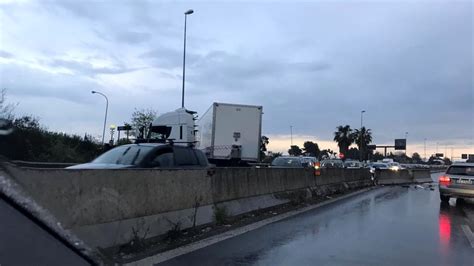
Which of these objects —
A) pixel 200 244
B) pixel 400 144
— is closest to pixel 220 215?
pixel 200 244

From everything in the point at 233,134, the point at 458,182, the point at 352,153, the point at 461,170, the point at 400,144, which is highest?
the point at 400,144

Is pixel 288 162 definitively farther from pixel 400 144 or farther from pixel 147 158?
pixel 400 144

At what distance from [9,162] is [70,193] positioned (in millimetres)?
4239

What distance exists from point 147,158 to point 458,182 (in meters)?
13.3

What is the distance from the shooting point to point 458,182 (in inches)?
748

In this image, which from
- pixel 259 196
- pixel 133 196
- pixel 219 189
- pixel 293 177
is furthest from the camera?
pixel 293 177

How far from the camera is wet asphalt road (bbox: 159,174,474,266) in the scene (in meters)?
7.87

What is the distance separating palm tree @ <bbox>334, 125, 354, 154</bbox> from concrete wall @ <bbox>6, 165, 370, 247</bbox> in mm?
127452

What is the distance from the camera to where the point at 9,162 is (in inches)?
123

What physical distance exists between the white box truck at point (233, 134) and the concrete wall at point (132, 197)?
468 inches

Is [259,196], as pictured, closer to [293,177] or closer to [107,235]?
[293,177]

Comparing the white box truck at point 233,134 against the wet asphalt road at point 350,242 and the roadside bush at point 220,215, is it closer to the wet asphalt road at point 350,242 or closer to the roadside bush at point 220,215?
the wet asphalt road at point 350,242

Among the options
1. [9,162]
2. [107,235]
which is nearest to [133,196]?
[107,235]

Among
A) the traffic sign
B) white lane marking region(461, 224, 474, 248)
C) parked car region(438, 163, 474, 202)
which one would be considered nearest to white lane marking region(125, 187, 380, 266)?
white lane marking region(461, 224, 474, 248)
